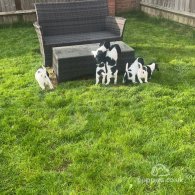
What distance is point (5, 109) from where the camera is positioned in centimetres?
475

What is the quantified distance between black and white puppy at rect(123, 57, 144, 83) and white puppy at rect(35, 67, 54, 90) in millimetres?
1410

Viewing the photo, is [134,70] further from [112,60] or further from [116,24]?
[116,24]

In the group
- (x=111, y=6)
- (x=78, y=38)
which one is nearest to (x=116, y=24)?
(x=78, y=38)

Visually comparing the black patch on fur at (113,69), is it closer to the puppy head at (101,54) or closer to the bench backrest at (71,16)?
the puppy head at (101,54)

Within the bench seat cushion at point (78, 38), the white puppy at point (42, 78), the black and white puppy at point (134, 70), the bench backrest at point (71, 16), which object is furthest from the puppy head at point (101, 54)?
the bench backrest at point (71, 16)

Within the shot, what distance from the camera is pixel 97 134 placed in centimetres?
405

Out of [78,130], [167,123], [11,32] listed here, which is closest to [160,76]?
[167,123]

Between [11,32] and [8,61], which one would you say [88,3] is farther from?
[11,32]

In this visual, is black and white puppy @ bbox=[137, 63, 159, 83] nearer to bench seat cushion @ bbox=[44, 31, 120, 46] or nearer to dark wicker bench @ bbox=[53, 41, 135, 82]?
dark wicker bench @ bbox=[53, 41, 135, 82]

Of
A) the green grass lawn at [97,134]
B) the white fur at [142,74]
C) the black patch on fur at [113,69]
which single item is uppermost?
the black patch on fur at [113,69]

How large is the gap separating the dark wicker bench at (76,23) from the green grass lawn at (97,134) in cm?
104

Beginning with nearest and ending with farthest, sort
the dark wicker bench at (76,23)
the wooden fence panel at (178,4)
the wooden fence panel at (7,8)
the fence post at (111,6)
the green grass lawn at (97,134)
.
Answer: the green grass lawn at (97,134) < the dark wicker bench at (76,23) < the wooden fence panel at (178,4) < the wooden fence panel at (7,8) < the fence post at (111,6)

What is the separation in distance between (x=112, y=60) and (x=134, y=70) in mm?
436

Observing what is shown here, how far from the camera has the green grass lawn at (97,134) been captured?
3.24 m
